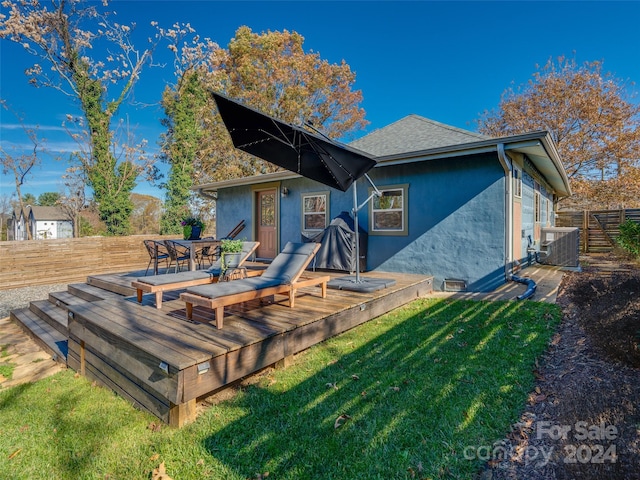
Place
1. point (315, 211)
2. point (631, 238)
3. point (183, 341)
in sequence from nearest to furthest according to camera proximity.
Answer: point (183, 341)
point (631, 238)
point (315, 211)

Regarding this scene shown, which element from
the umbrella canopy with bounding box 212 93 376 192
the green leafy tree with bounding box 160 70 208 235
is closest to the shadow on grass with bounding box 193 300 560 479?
the umbrella canopy with bounding box 212 93 376 192

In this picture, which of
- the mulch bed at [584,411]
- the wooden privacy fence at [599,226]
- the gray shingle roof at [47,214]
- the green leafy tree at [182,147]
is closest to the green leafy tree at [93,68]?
the green leafy tree at [182,147]

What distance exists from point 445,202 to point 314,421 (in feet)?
17.5

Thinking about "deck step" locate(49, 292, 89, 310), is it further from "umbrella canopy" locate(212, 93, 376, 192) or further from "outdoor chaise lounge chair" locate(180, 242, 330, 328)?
"umbrella canopy" locate(212, 93, 376, 192)

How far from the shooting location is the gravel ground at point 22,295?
23.5 feet

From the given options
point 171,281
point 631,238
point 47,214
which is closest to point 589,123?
Answer: point 631,238

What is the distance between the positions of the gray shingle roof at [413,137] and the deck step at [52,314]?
646cm

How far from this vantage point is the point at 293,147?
Result: 4828mm

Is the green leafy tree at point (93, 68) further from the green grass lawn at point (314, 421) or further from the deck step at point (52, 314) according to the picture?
the green grass lawn at point (314, 421)

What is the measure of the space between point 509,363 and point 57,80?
65.0 ft

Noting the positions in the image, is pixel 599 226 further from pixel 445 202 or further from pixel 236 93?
pixel 236 93

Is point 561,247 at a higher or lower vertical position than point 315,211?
lower

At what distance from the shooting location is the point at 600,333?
3361mm

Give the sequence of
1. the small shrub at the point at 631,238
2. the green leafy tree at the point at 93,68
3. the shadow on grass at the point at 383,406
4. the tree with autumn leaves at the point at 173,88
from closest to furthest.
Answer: the shadow on grass at the point at 383,406, the small shrub at the point at 631,238, the green leafy tree at the point at 93,68, the tree with autumn leaves at the point at 173,88
